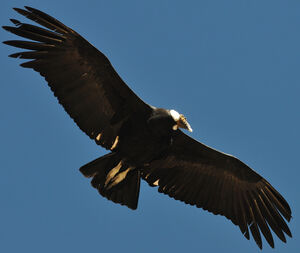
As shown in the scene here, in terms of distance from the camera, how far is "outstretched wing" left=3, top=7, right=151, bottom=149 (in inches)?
408

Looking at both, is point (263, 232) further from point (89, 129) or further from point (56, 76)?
point (56, 76)

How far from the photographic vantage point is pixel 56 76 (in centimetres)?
1062

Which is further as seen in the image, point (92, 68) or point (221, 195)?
point (221, 195)

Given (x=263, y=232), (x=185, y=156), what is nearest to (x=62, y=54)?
(x=185, y=156)

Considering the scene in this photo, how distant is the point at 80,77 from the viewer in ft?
35.3

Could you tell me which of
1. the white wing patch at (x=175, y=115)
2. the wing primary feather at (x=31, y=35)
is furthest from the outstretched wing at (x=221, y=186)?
the wing primary feather at (x=31, y=35)

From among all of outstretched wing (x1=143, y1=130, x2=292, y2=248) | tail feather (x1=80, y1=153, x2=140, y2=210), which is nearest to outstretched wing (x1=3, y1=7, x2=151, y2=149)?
tail feather (x1=80, y1=153, x2=140, y2=210)

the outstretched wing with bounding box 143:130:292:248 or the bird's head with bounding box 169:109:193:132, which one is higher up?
the bird's head with bounding box 169:109:193:132

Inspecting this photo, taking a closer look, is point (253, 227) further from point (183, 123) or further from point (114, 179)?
point (114, 179)

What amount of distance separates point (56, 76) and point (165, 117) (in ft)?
6.32

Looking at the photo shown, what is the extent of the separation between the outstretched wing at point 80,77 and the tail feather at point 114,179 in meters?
0.33

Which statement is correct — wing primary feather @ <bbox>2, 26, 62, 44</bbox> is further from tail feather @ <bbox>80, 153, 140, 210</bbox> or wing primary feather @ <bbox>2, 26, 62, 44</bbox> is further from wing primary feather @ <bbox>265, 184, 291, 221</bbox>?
wing primary feather @ <bbox>265, 184, 291, 221</bbox>

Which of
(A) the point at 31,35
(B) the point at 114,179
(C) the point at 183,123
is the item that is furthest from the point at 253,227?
(A) the point at 31,35

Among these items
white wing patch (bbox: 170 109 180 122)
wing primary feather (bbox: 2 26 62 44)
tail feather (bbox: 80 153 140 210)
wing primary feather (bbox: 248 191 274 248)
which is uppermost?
wing primary feather (bbox: 2 26 62 44)
